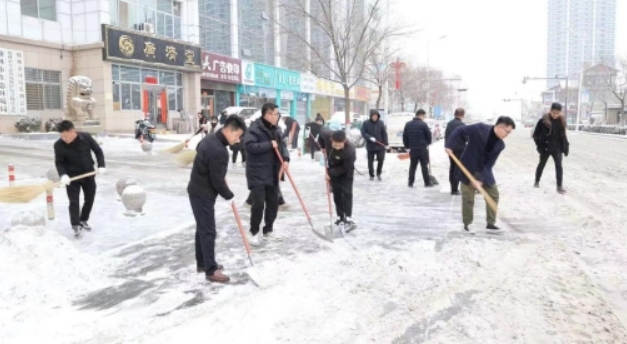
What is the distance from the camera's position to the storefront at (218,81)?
97.5 feet

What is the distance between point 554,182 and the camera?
412 inches

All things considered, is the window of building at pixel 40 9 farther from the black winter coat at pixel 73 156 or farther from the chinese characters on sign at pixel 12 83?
the black winter coat at pixel 73 156

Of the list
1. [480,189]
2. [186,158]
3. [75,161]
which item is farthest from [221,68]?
[480,189]

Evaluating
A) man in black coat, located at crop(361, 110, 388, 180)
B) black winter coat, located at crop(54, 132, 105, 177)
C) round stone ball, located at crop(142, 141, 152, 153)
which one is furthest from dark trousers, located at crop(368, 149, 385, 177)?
round stone ball, located at crop(142, 141, 152, 153)

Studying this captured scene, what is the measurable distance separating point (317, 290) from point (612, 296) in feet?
8.09

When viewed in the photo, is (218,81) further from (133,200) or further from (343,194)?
(343,194)

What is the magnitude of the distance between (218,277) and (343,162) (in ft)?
7.92

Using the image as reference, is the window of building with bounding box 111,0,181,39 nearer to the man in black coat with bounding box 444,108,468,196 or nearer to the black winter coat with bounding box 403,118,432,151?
the black winter coat with bounding box 403,118,432,151

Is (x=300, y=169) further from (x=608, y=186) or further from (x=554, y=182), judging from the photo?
(x=608, y=186)

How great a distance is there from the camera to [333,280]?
4613mm

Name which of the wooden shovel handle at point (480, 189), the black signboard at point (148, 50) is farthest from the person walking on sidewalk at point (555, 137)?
the black signboard at point (148, 50)

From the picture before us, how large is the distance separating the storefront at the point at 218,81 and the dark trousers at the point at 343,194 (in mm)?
23791

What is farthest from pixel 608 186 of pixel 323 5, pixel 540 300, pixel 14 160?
pixel 14 160

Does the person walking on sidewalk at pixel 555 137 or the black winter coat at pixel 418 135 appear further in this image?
the black winter coat at pixel 418 135
